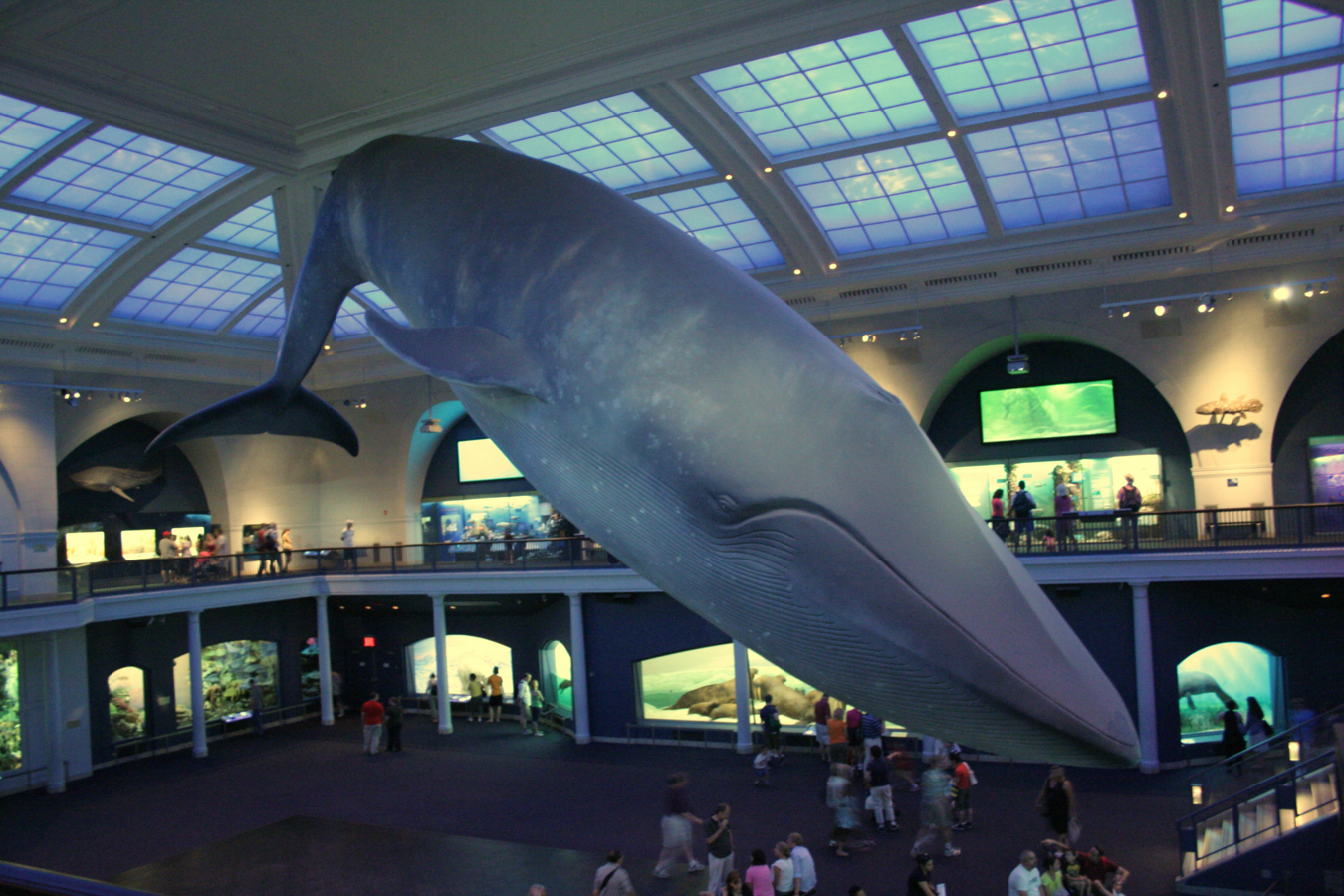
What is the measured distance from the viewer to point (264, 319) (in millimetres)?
28906

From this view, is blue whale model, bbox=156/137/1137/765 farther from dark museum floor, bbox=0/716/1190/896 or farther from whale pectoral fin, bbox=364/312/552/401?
dark museum floor, bbox=0/716/1190/896

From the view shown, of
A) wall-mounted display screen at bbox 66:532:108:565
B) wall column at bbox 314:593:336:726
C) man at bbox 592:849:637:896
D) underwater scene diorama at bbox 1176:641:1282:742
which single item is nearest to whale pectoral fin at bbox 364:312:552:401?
man at bbox 592:849:637:896

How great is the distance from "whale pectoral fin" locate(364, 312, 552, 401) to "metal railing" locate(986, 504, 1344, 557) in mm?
15360

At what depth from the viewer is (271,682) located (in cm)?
2669

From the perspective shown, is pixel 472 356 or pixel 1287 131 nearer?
pixel 472 356

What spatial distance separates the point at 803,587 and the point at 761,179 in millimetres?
20316

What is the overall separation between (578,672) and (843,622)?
20818 mm

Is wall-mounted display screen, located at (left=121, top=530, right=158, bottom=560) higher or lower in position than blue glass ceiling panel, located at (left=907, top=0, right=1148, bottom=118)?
lower

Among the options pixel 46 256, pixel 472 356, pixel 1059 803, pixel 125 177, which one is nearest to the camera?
pixel 472 356

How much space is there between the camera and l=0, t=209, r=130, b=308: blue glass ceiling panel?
2116 cm

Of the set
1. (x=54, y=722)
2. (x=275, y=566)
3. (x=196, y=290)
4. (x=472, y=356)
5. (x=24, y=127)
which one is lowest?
(x=54, y=722)

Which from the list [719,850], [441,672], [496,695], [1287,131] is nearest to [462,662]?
[496,695]

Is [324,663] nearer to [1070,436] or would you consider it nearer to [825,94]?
[825,94]

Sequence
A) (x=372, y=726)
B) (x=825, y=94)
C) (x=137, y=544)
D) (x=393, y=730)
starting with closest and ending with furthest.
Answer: (x=825, y=94) < (x=372, y=726) < (x=393, y=730) < (x=137, y=544)
